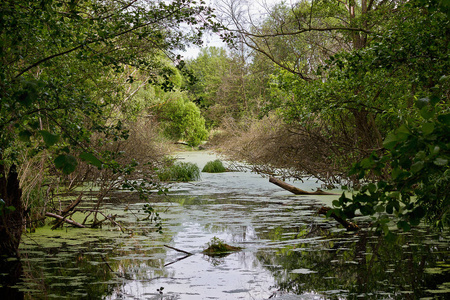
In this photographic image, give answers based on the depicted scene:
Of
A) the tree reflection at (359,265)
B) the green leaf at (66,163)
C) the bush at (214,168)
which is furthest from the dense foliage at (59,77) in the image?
the bush at (214,168)

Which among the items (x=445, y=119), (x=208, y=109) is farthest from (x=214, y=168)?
(x=445, y=119)

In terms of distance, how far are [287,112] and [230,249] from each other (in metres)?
5.70

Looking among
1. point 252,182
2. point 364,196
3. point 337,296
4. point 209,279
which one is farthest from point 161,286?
point 252,182

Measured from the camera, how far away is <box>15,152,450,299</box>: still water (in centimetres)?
547

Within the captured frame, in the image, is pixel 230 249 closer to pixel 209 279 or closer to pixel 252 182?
pixel 209 279

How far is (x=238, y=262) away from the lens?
22.5 ft

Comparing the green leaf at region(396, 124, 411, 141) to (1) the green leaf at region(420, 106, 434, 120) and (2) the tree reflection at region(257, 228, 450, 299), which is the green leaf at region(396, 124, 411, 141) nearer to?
(1) the green leaf at region(420, 106, 434, 120)

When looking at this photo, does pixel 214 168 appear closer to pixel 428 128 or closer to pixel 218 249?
pixel 218 249

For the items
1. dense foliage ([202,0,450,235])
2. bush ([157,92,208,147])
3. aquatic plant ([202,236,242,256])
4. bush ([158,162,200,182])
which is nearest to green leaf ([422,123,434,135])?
dense foliage ([202,0,450,235])

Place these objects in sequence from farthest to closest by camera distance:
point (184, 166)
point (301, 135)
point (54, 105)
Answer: point (184, 166), point (301, 135), point (54, 105)

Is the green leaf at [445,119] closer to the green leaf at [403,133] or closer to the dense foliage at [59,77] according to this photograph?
the green leaf at [403,133]

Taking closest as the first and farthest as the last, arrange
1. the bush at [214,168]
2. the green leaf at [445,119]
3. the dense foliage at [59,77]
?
the green leaf at [445,119] < the dense foliage at [59,77] < the bush at [214,168]

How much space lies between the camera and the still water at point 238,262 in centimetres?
547

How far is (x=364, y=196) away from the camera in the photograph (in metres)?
1.96
